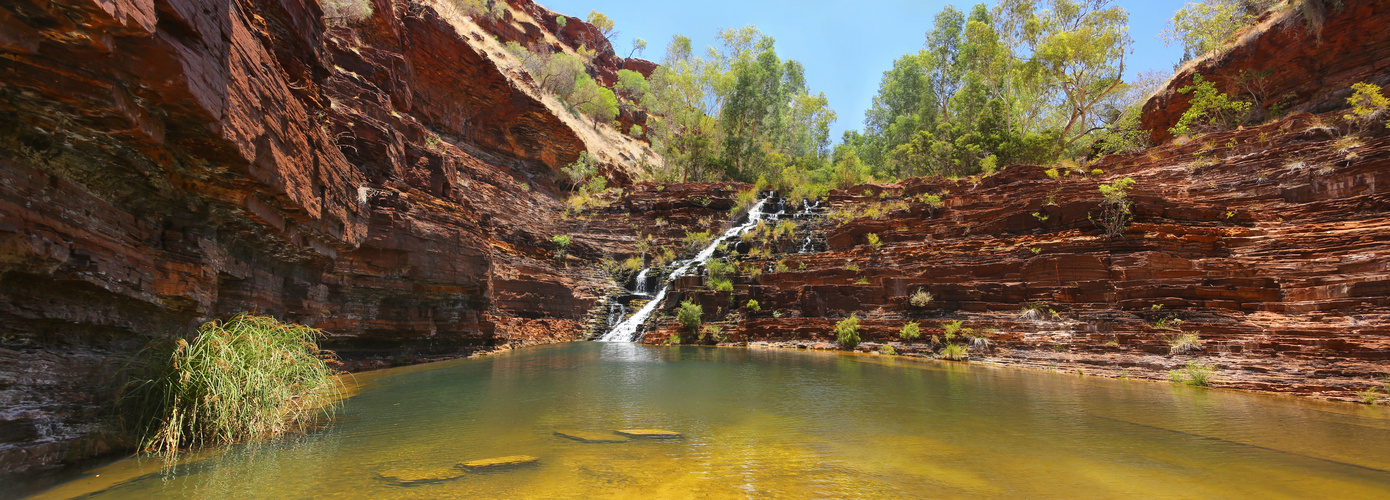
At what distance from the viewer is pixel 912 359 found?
15.3 metres

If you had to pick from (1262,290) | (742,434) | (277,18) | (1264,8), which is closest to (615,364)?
(742,434)

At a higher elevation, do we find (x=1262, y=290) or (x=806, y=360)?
(x=1262, y=290)

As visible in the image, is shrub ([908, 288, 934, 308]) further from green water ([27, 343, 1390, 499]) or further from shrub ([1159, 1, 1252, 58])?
shrub ([1159, 1, 1252, 58])

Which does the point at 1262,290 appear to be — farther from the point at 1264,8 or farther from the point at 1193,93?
the point at 1264,8

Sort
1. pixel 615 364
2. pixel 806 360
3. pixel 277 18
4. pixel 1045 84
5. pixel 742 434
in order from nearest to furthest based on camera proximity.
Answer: pixel 742 434 < pixel 277 18 < pixel 615 364 < pixel 806 360 < pixel 1045 84

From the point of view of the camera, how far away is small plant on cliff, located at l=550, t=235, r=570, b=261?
997 inches

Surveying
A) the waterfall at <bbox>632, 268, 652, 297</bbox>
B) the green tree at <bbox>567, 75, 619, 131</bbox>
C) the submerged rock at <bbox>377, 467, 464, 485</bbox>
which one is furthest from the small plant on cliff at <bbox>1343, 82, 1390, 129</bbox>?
the green tree at <bbox>567, 75, 619, 131</bbox>

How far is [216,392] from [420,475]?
2417mm

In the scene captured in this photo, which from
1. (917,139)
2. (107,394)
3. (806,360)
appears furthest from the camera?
(917,139)

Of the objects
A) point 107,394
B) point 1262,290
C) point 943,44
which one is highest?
point 943,44

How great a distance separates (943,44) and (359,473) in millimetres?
47462

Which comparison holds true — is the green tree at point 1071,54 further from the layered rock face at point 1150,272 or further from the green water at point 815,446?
the green water at point 815,446

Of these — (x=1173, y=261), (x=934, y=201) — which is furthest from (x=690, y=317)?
(x=1173, y=261)

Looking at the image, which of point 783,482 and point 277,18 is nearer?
point 783,482
